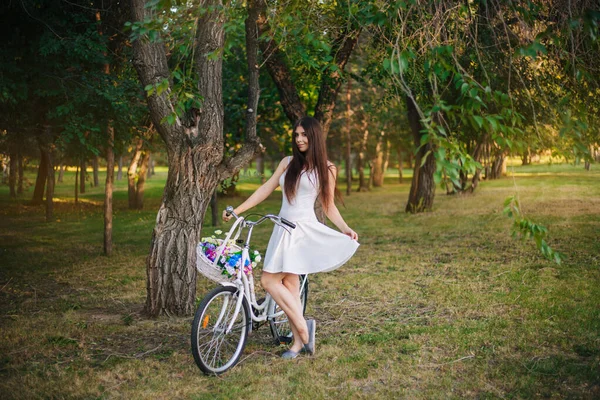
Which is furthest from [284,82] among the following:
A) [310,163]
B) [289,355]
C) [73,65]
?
[289,355]

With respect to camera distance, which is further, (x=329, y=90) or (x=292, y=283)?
(x=329, y=90)

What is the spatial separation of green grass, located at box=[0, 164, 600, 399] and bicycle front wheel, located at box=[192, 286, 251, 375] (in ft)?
0.48

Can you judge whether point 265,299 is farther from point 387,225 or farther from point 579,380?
point 387,225

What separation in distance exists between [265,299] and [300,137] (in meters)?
1.53

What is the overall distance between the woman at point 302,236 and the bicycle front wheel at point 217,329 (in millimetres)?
339

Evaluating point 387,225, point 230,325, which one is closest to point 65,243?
point 387,225

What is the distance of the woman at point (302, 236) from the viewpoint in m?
5.01

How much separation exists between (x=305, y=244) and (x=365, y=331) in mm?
1633

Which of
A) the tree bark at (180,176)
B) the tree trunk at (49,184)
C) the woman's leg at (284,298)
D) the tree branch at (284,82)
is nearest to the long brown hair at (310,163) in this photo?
the woman's leg at (284,298)

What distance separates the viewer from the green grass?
4.61m

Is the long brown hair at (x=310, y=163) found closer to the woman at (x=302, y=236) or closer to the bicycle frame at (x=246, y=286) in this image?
the woman at (x=302, y=236)

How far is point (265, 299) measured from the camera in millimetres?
5473

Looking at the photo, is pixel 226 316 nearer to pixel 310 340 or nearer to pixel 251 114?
pixel 310 340

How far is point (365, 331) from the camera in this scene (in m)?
6.18
